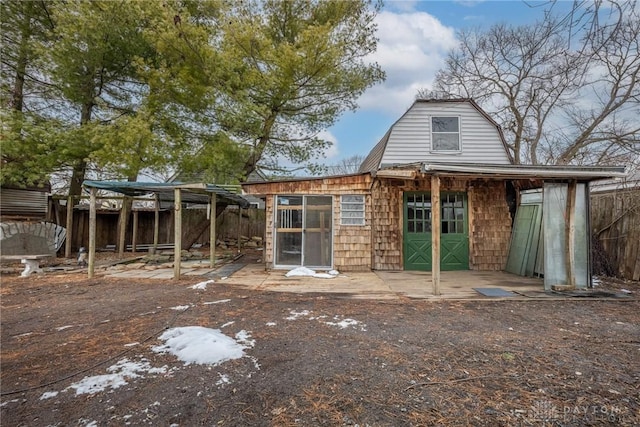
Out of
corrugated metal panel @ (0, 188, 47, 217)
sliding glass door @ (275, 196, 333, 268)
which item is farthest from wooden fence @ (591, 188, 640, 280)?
corrugated metal panel @ (0, 188, 47, 217)

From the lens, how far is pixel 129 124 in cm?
827

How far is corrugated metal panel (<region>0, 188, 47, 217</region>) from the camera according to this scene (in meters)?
10.1

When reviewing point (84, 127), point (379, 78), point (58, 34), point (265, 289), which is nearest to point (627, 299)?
point (265, 289)

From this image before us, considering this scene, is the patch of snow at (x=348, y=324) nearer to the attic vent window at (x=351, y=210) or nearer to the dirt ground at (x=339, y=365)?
the dirt ground at (x=339, y=365)

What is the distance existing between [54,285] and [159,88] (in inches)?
237

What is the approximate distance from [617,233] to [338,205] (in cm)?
618

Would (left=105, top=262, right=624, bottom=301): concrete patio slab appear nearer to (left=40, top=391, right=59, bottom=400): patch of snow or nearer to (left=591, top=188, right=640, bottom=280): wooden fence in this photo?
(left=591, top=188, right=640, bottom=280): wooden fence

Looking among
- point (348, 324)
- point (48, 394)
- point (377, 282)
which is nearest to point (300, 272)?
point (377, 282)

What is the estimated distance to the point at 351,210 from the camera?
311 inches

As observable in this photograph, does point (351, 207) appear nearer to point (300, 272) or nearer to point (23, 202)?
point (300, 272)

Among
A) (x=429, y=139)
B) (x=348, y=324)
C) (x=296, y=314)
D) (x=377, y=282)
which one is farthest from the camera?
(x=429, y=139)

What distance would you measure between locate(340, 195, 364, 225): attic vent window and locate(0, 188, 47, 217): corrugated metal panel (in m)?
10.7

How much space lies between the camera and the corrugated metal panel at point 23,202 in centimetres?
1013

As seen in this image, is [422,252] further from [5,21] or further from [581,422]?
[5,21]
